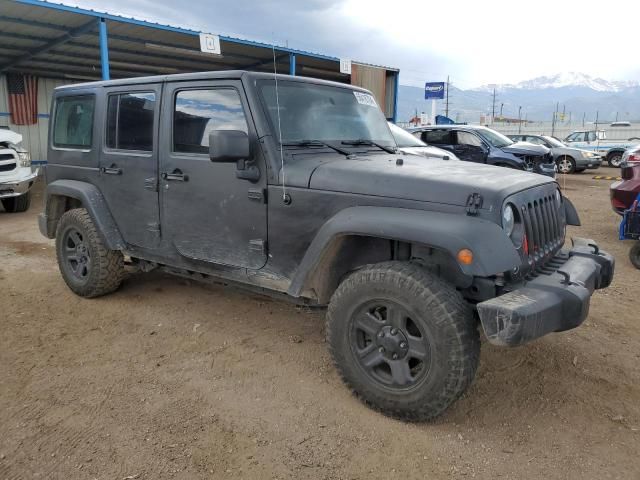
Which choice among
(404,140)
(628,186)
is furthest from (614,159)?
(628,186)

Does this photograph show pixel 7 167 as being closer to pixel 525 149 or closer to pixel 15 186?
pixel 15 186

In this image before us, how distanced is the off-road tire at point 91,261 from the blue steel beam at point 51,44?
8.06 metres

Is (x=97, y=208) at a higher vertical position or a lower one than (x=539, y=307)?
higher

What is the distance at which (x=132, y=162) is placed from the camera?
4.05 m

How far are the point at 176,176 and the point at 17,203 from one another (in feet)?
25.5

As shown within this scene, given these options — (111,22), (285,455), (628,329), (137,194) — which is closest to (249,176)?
(137,194)

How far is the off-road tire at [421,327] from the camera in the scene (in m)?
2.54

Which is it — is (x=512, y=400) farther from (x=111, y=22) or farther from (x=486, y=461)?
(x=111, y=22)

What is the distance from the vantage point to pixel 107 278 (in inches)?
179

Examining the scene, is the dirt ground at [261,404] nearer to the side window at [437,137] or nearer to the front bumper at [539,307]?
the front bumper at [539,307]

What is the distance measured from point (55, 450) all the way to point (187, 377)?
0.91 metres

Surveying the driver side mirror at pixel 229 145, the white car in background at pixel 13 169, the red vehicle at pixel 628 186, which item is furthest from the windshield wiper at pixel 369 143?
the white car in background at pixel 13 169

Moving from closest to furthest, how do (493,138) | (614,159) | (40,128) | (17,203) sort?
(17,203), (493,138), (40,128), (614,159)

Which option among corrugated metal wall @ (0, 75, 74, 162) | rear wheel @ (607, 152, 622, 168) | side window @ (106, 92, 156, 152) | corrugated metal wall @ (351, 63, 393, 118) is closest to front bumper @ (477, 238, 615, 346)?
side window @ (106, 92, 156, 152)
